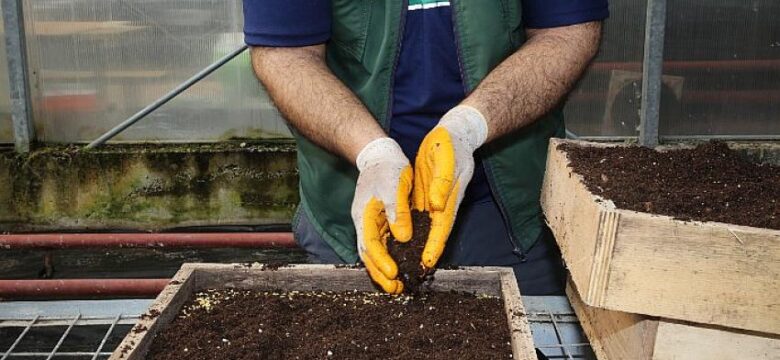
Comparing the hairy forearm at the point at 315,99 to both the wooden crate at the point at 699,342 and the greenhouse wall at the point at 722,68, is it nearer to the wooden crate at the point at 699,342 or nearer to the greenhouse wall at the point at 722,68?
the wooden crate at the point at 699,342

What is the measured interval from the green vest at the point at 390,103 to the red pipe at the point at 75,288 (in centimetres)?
59

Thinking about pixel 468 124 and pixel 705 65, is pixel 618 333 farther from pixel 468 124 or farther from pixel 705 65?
pixel 705 65

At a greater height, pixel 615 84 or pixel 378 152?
pixel 378 152

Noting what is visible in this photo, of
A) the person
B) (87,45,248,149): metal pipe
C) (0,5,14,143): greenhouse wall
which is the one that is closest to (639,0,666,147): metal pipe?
(87,45,248,149): metal pipe

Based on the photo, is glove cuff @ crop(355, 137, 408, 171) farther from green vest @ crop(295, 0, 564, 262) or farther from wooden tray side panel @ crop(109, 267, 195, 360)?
wooden tray side panel @ crop(109, 267, 195, 360)

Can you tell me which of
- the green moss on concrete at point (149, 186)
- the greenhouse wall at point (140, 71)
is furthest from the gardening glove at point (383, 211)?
the greenhouse wall at point (140, 71)

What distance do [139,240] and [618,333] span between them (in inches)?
64.2

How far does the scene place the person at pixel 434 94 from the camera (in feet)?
5.57

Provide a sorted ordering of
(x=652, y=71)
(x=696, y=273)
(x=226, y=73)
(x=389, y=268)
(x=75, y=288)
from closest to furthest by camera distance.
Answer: (x=696, y=273) < (x=389, y=268) < (x=75, y=288) < (x=652, y=71) < (x=226, y=73)

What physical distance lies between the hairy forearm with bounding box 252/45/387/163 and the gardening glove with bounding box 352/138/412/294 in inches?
5.2

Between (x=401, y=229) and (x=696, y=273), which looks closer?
(x=696, y=273)

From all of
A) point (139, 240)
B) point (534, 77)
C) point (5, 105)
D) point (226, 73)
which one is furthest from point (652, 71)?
point (5, 105)

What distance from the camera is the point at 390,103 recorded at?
1.85m

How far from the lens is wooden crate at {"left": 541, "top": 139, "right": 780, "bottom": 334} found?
3.59ft
